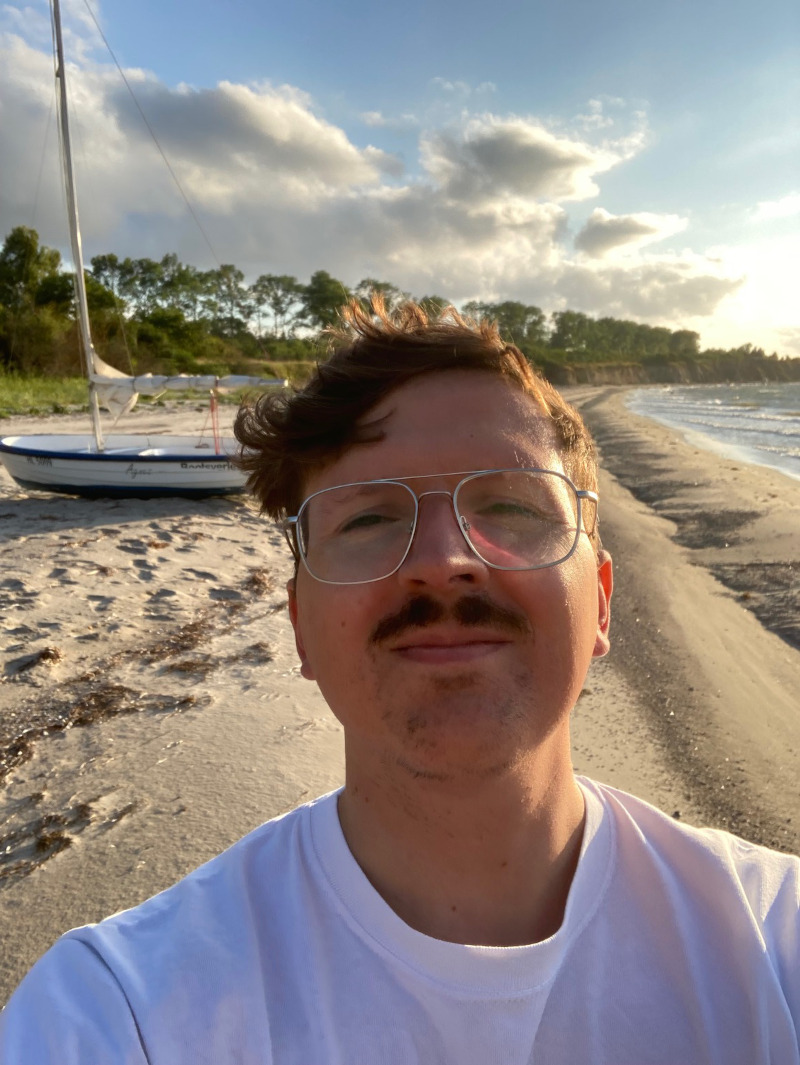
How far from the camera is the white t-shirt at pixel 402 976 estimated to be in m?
0.95

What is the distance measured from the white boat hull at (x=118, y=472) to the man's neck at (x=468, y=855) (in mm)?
8100

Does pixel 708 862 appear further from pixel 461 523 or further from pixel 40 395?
pixel 40 395

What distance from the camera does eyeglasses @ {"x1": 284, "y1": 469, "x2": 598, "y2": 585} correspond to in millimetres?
1302

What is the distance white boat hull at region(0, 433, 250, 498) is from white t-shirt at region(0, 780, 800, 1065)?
8165mm

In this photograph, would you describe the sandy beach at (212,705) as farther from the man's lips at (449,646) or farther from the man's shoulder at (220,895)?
the man's lips at (449,646)

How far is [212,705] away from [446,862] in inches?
109

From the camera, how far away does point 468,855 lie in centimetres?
118

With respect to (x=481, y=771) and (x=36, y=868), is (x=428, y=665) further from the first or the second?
(x=36, y=868)

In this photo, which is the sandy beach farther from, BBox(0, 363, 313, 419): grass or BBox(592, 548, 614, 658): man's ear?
BBox(0, 363, 313, 419): grass

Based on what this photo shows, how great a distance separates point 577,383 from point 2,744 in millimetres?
104219

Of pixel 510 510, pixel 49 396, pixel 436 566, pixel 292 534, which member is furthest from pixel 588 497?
pixel 49 396

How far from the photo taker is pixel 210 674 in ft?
13.4

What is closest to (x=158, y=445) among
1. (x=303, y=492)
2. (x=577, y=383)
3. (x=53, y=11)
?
(x=53, y=11)

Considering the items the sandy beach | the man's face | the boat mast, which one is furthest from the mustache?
the boat mast
